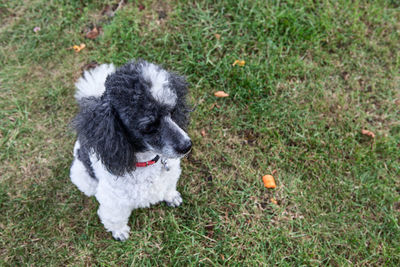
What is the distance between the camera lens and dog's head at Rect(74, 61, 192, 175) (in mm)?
1911

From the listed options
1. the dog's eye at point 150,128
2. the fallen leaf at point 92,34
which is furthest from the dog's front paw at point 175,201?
the fallen leaf at point 92,34

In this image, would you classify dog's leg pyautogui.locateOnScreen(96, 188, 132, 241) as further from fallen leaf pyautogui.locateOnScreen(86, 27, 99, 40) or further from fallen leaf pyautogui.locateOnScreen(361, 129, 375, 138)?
fallen leaf pyautogui.locateOnScreen(361, 129, 375, 138)

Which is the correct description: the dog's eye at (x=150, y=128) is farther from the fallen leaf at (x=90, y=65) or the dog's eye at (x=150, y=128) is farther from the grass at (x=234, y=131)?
the fallen leaf at (x=90, y=65)

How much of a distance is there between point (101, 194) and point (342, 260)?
84.1 inches

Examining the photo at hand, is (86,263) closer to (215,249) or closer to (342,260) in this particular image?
(215,249)

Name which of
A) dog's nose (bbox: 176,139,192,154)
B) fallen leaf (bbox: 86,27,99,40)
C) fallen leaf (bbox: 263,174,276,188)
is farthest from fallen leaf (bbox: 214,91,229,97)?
fallen leaf (bbox: 86,27,99,40)

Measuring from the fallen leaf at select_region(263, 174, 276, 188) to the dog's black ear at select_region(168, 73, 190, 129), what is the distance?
3.85 ft

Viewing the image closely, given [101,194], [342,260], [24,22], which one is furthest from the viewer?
[24,22]

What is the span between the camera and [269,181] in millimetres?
3086

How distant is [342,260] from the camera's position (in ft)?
9.07

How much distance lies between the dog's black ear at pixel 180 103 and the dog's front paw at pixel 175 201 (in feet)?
2.91

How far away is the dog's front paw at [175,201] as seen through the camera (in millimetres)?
2964

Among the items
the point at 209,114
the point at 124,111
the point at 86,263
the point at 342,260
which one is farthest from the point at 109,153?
the point at 342,260

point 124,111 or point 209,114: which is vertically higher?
point 124,111
